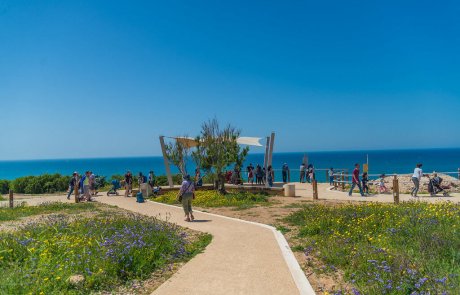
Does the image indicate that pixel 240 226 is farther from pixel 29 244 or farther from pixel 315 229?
pixel 29 244

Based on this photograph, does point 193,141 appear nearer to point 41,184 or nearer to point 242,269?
point 41,184

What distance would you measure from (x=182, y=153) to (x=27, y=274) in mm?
17504

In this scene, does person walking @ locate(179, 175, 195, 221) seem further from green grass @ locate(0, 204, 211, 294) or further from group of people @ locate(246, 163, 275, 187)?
group of people @ locate(246, 163, 275, 187)

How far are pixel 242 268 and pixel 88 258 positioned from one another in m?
2.77

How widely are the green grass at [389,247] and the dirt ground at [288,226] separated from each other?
0.57 ft

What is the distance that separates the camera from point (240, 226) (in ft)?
37.3

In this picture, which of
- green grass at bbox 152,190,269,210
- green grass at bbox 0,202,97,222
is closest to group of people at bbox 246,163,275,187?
green grass at bbox 152,190,269,210

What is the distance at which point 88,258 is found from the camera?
22.0 feet

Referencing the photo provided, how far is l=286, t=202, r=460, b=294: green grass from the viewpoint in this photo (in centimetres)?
532

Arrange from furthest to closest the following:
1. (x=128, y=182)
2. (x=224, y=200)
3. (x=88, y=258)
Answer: (x=128, y=182) < (x=224, y=200) < (x=88, y=258)

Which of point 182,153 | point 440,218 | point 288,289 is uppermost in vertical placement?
point 182,153

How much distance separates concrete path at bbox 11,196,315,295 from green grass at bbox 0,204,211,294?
0.58 metres

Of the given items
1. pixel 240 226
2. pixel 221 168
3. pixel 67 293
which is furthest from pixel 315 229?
pixel 221 168

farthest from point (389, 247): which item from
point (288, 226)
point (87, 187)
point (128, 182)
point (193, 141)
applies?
point (128, 182)
